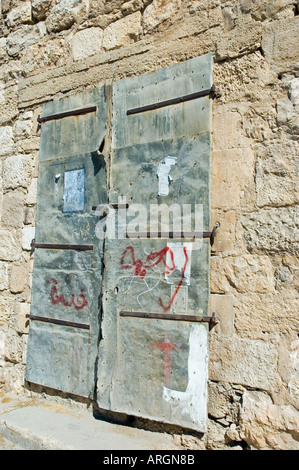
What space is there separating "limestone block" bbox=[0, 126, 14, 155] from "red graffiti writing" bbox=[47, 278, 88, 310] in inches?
50.5

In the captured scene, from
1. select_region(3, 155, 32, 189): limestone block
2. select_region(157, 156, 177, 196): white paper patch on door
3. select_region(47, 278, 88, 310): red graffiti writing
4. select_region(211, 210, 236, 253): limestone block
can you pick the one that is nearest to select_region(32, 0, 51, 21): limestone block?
select_region(3, 155, 32, 189): limestone block

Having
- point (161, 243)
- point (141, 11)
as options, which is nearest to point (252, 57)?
point (141, 11)

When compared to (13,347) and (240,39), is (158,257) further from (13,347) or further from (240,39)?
(13,347)

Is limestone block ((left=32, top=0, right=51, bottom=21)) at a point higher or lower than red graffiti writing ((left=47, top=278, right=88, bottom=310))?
higher

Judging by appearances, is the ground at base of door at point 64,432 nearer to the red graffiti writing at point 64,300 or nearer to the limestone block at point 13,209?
the red graffiti writing at point 64,300

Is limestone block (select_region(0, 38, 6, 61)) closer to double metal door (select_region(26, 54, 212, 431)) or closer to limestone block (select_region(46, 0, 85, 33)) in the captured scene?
limestone block (select_region(46, 0, 85, 33))

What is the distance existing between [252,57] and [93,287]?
1799 millimetres

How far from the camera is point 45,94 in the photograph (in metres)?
3.57

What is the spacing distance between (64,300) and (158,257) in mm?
903

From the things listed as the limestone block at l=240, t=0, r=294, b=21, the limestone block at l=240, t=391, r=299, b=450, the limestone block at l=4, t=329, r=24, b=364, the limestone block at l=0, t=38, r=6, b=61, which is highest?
the limestone block at l=0, t=38, r=6, b=61

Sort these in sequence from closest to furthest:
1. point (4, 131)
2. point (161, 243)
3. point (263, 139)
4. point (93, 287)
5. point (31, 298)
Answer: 1. point (263, 139)
2. point (161, 243)
3. point (93, 287)
4. point (31, 298)
5. point (4, 131)

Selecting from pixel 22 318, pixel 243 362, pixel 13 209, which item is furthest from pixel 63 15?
pixel 243 362

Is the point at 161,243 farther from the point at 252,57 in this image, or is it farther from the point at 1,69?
the point at 1,69

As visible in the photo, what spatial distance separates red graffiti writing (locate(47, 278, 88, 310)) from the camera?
3.14 m
